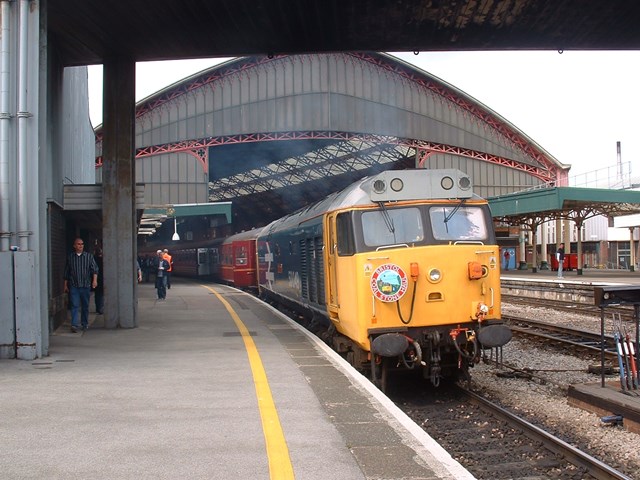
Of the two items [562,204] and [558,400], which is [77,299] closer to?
Result: [558,400]

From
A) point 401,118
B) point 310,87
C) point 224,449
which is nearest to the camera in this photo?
point 224,449

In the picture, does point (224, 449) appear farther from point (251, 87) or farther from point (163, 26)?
point (251, 87)

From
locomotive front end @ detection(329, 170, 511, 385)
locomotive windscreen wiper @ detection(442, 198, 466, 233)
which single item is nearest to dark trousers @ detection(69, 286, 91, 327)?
locomotive front end @ detection(329, 170, 511, 385)

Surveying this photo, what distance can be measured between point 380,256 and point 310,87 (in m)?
32.4

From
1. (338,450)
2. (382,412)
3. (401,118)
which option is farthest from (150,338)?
(401,118)

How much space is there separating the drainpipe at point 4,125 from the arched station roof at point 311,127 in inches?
1189

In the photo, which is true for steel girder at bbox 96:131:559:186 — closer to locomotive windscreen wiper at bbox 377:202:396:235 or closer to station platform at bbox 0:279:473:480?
station platform at bbox 0:279:473:480

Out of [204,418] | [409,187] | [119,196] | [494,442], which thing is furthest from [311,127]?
[204,418]

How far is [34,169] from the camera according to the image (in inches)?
331

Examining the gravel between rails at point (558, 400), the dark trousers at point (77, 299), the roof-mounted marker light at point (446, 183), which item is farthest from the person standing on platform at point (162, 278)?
the roof-mounted marker light at point (446, 183)

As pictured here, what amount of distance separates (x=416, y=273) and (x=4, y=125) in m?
5.41

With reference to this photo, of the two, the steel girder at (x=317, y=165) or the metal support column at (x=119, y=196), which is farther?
the steel girder at (x=317, y=165)

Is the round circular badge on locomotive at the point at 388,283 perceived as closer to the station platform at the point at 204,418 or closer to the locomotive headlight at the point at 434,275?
the locomotive headlight at the point at 434,275

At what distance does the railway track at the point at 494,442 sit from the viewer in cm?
589
